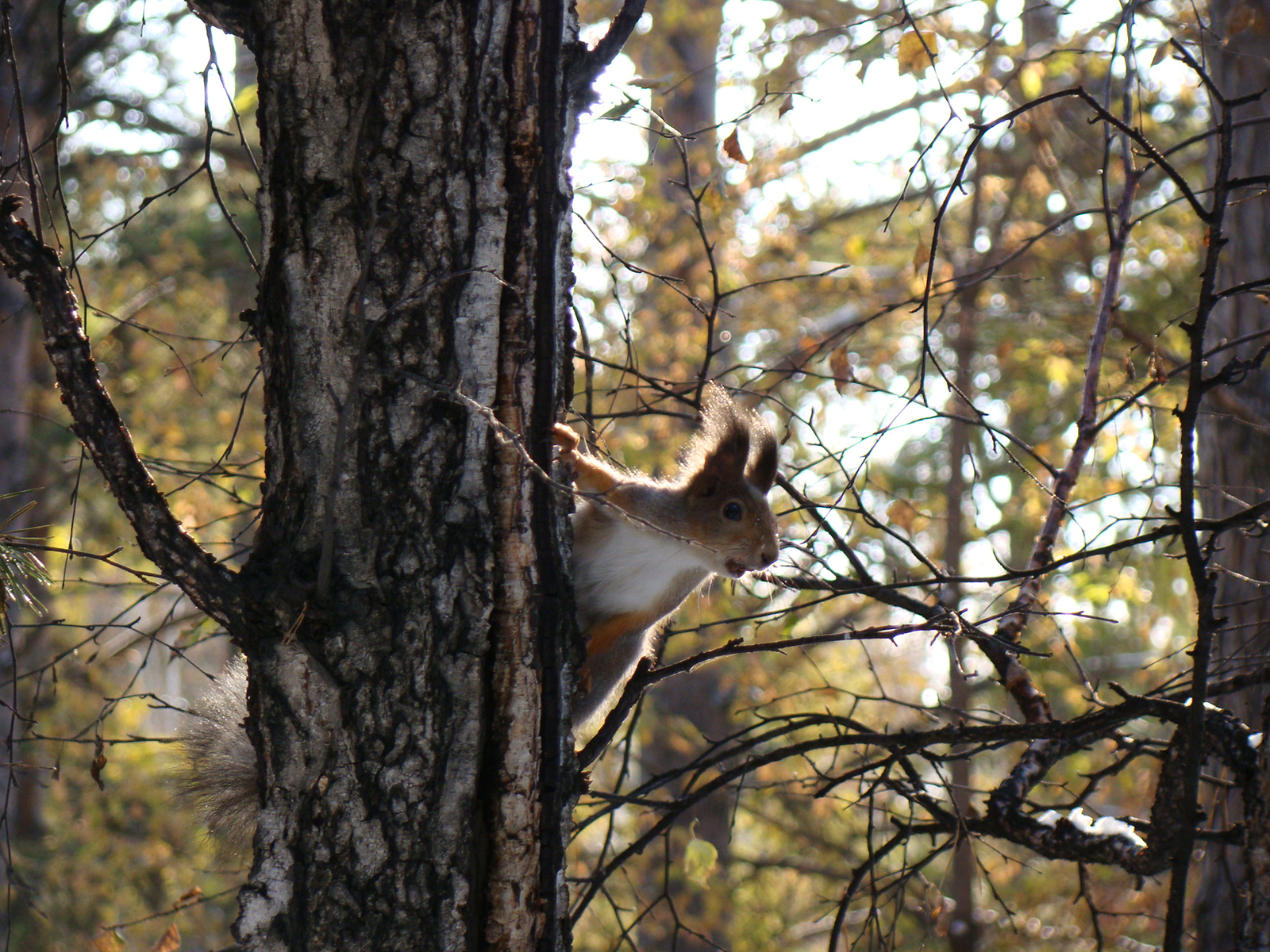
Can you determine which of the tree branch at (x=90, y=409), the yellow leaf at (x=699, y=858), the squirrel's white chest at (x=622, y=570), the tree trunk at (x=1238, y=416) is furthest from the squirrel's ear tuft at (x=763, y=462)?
the tree branch at (x=90, y=409)

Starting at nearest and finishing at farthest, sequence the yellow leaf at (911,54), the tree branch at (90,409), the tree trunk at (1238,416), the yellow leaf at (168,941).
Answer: the tree branch at (90,409) < the yellow leaf at (168,941) < the yellow leaf at (911,54) < the tree trunk at (1238,416)

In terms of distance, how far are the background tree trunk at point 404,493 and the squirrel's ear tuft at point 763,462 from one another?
1.20m

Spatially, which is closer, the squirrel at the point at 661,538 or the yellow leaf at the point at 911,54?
the yellow leaf at the point at 911,54

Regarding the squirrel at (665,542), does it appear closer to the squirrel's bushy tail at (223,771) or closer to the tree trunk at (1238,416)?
the squirrel's bushy tail at (223,771)

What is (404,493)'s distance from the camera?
1.44 m

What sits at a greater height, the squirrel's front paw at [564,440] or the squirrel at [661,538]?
the squirrel at [661,538]

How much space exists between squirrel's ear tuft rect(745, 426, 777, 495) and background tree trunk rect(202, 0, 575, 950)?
3.94 ft

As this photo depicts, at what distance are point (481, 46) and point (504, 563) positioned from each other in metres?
0.73

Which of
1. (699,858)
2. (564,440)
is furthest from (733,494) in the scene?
(564,440)

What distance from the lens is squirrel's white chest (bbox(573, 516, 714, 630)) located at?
8.26ft

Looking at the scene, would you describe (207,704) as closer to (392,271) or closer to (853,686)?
(392,271)

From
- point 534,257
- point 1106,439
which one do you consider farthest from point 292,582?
point 1106,439

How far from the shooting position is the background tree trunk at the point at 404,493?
4.57ft

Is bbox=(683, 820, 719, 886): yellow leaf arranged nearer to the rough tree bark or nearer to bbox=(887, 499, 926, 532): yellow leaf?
the rough tree bark
